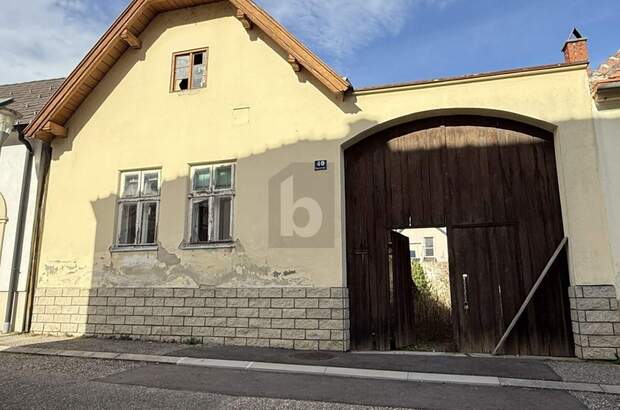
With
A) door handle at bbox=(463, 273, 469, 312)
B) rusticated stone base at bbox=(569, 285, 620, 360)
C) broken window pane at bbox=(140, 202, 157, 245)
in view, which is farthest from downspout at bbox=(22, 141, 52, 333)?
rusticated stone base at bbox=(569, 285, 620, 360)

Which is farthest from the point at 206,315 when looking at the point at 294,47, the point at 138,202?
the point at 294,47

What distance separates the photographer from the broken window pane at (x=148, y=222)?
9.60 m

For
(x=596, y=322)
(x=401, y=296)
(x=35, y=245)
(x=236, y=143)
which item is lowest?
(x=596, y=322)

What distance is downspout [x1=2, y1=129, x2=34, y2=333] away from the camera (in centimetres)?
984

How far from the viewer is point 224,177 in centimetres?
936

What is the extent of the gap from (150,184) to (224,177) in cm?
179

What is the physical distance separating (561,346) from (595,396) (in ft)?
8.00

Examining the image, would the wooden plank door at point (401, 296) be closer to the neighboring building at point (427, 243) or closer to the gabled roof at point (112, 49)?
the gabled roof at point (112, 49)

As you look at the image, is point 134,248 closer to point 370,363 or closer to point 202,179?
point 202,179

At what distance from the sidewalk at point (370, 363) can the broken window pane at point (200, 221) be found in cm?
221

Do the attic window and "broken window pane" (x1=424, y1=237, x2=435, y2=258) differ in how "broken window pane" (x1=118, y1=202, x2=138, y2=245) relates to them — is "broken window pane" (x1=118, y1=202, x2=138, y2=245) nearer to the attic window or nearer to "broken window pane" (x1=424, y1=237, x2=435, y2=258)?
the attic window

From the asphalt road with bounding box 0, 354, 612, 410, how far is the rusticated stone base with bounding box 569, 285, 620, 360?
85.4 inches

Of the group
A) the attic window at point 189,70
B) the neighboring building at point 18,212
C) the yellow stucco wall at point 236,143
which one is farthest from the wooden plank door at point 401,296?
the neighboring building at point 18,212

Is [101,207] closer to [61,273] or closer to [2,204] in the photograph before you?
[61,273]
